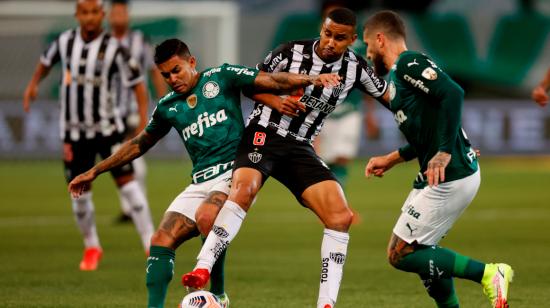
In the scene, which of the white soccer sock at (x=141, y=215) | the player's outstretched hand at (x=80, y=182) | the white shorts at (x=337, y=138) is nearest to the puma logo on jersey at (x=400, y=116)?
the player's outstretched hand at (x=80, y=182)

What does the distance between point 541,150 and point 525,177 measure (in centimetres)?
329

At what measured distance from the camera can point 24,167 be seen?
2189cm

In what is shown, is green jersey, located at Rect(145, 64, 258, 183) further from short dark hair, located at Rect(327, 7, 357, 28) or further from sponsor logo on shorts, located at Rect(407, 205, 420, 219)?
sponsor logo on shorts, located at Rect(407, 205, 420, 219)

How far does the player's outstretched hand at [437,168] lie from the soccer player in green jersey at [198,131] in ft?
3.39

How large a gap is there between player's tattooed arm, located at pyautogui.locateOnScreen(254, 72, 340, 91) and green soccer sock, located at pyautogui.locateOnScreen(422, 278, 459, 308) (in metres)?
1.44

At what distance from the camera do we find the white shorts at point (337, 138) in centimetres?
1384

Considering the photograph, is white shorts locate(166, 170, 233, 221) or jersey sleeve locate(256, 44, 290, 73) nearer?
white shorts locate(166, 170, 233, 221)

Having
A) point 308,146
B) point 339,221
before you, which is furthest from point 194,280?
point 308,146

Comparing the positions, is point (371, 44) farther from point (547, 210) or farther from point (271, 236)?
point (547, 210)

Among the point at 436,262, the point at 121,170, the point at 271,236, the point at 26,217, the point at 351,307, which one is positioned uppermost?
the point at 436,262

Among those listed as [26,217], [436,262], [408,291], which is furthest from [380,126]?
[436,262]

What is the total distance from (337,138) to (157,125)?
6.48 metres

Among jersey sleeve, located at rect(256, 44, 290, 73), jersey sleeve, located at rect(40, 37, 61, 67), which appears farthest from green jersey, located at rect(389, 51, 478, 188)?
jersey sleeve, located at rect(40, 37, 61, 67)

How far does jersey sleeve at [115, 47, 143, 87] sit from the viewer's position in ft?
34.8
